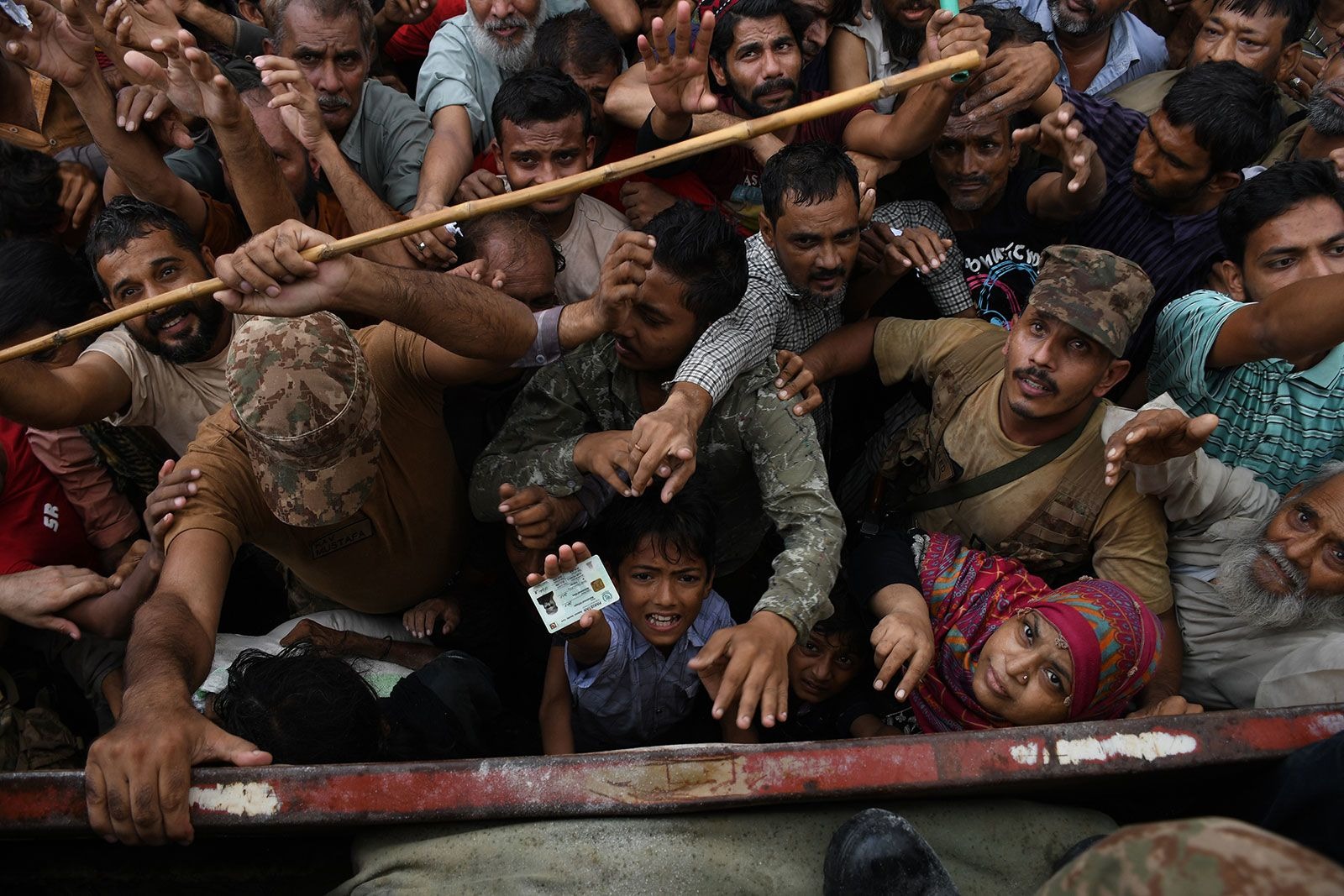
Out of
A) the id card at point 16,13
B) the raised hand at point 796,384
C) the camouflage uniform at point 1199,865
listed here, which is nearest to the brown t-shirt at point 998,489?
the raised hand at point 796,384

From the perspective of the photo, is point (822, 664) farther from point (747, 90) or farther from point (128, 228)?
point (128, 228)

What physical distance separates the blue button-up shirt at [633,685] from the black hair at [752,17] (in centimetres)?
235

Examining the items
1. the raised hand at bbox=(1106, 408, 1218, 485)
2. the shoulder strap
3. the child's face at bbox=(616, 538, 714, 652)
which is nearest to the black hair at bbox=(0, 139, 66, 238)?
the child's face at bbox=(616, 538, 714, 652)

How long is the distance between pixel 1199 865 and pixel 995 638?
1475 mm

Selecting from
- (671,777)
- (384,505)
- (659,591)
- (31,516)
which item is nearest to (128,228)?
(31,516)

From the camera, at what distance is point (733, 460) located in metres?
3.23

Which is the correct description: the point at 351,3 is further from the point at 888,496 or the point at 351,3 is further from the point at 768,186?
the point at 888,496

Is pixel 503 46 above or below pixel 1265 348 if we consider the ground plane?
above

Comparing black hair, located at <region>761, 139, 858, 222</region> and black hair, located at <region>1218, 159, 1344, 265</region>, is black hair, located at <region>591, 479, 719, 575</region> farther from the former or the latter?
black hair, located at <region>1218, 159, 1344, 265</region>

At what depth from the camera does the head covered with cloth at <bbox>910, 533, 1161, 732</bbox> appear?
263 cm

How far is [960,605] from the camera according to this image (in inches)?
116

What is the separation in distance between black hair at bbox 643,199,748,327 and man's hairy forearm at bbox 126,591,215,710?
167 centimetres

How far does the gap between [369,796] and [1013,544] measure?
2.09 metres

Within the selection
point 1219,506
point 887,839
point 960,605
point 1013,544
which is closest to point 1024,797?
point 887,839
